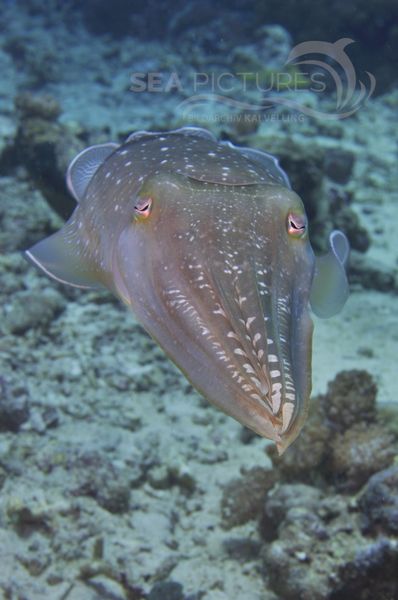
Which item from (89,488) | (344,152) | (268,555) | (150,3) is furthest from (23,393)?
(150,3)

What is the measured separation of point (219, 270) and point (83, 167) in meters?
2.52

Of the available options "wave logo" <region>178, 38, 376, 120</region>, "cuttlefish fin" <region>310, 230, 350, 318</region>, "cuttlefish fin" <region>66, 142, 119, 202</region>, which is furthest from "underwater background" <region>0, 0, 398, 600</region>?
"wave logo" <region>178, 38, 376, 120</region>

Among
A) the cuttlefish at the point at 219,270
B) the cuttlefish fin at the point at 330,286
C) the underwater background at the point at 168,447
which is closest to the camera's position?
the cuttlefish at the point at 219,270

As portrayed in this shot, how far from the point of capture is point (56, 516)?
4.29m

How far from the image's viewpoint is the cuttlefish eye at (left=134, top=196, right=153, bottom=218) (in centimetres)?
252

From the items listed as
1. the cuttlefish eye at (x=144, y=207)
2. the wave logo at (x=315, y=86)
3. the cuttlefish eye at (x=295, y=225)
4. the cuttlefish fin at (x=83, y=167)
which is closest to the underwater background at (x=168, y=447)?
the cuttlefish fin at (x=83, y=167)

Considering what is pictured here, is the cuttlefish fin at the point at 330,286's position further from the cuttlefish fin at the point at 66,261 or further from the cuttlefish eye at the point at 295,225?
the cuttlefish fin at the point at 66,261

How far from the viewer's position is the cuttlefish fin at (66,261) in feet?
10.6

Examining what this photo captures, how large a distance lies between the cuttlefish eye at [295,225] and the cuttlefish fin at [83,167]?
2.11 m

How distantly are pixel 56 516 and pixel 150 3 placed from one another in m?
24.0

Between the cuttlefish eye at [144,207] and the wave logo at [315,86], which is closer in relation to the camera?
the cuttlefish eye at [144,207]

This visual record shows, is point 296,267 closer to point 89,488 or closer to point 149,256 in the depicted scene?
point 149,256

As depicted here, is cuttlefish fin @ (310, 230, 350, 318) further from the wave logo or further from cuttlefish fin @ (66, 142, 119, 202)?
the wave logo

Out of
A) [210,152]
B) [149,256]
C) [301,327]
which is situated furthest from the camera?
[210,152]
